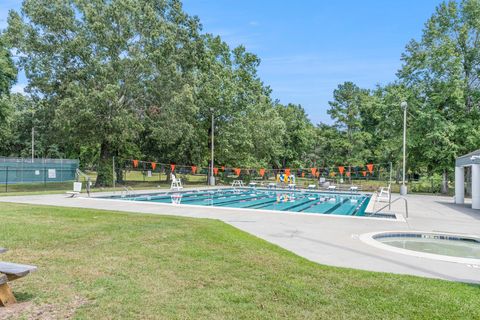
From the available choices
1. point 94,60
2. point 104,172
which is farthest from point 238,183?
point 94,60

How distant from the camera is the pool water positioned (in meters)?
7.12

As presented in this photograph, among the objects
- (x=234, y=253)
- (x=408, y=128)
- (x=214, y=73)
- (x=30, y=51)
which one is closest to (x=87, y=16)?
(x=30, y=51)

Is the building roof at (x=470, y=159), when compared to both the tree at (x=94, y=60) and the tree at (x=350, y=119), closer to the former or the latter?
the tree at (x=94, y=60)

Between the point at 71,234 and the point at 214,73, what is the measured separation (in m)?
23.0

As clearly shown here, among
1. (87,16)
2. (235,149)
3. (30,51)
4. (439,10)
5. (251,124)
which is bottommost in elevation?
(235,149)

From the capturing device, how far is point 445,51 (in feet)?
76.4

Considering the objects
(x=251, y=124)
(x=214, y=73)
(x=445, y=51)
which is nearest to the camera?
(x=445, y=51)

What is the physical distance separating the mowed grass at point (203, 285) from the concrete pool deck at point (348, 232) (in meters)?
0.52

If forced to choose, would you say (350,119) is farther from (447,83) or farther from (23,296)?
(23,296)

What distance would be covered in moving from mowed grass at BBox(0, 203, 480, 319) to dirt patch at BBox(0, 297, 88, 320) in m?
0.01

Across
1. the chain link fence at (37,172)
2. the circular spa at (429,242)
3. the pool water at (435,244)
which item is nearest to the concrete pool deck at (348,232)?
the circular spa at (429,242)

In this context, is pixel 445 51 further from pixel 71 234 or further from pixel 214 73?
pixel 71 234

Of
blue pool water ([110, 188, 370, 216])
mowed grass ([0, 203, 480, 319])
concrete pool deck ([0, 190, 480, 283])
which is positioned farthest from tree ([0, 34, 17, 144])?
mowed grass ([0, 203, 480, 319])

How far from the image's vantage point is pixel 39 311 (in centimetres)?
326
